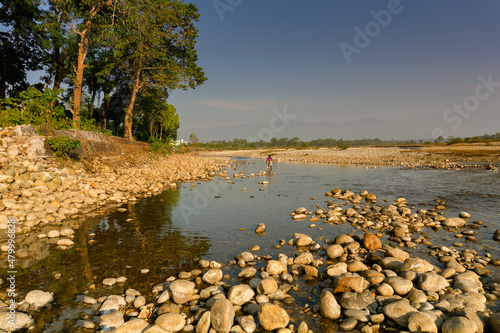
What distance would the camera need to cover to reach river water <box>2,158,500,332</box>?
537 centimetres

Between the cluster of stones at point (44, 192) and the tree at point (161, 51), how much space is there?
13.1 m

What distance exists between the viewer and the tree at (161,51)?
22.2 m

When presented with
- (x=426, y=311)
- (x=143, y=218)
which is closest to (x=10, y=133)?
(x=143, y=218)

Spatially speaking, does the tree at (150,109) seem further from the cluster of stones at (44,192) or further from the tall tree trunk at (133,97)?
the cluster of stones at (44,192)

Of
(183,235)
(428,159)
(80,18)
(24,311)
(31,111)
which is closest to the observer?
(24,311)

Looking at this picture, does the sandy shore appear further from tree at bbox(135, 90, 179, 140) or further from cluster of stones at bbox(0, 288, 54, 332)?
cluster of stones at bbox(0, 288, 54, 332)

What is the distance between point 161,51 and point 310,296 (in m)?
28.1

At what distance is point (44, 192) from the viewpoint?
991 cm

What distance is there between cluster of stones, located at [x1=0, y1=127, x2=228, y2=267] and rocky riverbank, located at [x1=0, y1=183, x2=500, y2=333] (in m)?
3.51

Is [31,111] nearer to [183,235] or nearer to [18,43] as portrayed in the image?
[183,235]

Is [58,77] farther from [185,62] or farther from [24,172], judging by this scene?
[24,172]

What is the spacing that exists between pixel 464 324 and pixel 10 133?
16966 mm

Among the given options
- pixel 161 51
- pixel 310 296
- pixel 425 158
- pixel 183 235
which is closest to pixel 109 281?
pixel 183 235

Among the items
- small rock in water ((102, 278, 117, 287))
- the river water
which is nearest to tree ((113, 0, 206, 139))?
the river water
